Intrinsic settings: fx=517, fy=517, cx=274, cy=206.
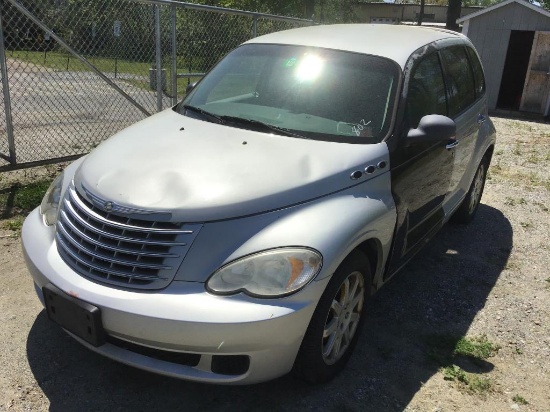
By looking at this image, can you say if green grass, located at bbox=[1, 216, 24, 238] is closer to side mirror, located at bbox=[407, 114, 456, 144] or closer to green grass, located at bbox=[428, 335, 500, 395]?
side mirror, located at bbox=[407, 114, 456, 144]

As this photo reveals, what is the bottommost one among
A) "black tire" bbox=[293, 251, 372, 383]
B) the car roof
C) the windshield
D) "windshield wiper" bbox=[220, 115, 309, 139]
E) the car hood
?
"black tire" bbox=[293, 251, 372, 383]

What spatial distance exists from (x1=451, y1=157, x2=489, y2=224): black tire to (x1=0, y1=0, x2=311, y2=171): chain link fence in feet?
13.1

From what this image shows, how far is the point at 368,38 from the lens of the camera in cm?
388

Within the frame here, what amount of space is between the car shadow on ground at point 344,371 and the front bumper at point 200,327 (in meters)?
0.34

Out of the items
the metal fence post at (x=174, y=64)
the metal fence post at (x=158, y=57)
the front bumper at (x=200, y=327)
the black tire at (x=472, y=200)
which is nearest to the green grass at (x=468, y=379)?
the front bumper at (x=200, y=327)

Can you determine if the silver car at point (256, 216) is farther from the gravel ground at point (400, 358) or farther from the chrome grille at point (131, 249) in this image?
the gravel ground at point (400, 358)

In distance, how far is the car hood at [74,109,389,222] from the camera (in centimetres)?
253

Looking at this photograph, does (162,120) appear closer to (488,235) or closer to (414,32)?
(414,32)

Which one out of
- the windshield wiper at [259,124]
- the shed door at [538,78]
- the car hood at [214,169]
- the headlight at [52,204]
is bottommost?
the shed door at [538,78]

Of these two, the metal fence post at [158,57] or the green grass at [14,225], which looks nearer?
the green grass at [14,225]

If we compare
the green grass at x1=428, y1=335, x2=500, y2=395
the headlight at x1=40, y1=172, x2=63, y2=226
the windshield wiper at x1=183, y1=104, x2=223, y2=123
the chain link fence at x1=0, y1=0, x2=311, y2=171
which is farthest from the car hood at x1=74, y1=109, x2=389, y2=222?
the chain link fence at x1=0, y1=0, x2=311, y2=171

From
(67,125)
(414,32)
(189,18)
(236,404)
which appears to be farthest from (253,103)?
(67,125)

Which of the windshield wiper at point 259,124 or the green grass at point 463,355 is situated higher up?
the windshield wiper at point 259,124

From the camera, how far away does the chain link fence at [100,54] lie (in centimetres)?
584
